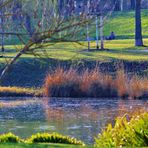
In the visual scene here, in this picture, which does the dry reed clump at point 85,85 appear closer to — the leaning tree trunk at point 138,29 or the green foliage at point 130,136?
the leaning tree trunk at point 138,29

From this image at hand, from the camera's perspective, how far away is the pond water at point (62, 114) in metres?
26.2

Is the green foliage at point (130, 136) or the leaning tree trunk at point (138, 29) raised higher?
the green foliage at point (130, 136)

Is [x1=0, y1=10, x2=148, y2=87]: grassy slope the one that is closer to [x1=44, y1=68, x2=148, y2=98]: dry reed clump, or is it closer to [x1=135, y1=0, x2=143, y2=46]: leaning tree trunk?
[x1=135, y1=0, x2=143, y2=46]: leaning tree trunk

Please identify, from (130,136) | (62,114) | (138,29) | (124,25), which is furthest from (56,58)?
(124,25)

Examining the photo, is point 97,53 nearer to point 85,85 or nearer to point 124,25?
point 85,85

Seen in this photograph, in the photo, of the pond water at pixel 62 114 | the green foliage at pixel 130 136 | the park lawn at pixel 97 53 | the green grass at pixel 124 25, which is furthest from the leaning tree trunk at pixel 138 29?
the green foliage at pixel 130 136

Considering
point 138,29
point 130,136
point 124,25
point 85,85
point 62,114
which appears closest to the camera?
point 130,136

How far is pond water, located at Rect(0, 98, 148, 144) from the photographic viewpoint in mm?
26172

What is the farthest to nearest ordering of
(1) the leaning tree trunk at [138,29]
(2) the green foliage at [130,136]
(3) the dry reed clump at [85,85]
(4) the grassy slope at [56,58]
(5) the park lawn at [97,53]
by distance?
1. (1) the leaning tree trunk at [138,29]
2. (5) the park lawn at [97,53]
3. (4) the grassy slope at [56,58]
4. (3) the dry reed clump at [85,85]
5. (2) the green foliage at [130,136]

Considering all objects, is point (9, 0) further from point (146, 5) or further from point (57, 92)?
point (146, 5)

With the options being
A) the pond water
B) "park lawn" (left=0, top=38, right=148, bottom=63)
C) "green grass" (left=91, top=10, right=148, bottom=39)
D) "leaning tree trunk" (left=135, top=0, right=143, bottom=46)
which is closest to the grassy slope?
"park lawn" (left=0, top=38, right=148, bottom=63)

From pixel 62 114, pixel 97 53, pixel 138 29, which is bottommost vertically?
pixel 97 53

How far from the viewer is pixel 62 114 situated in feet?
105

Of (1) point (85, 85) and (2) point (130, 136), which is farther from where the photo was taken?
(1) point (85, 85)
